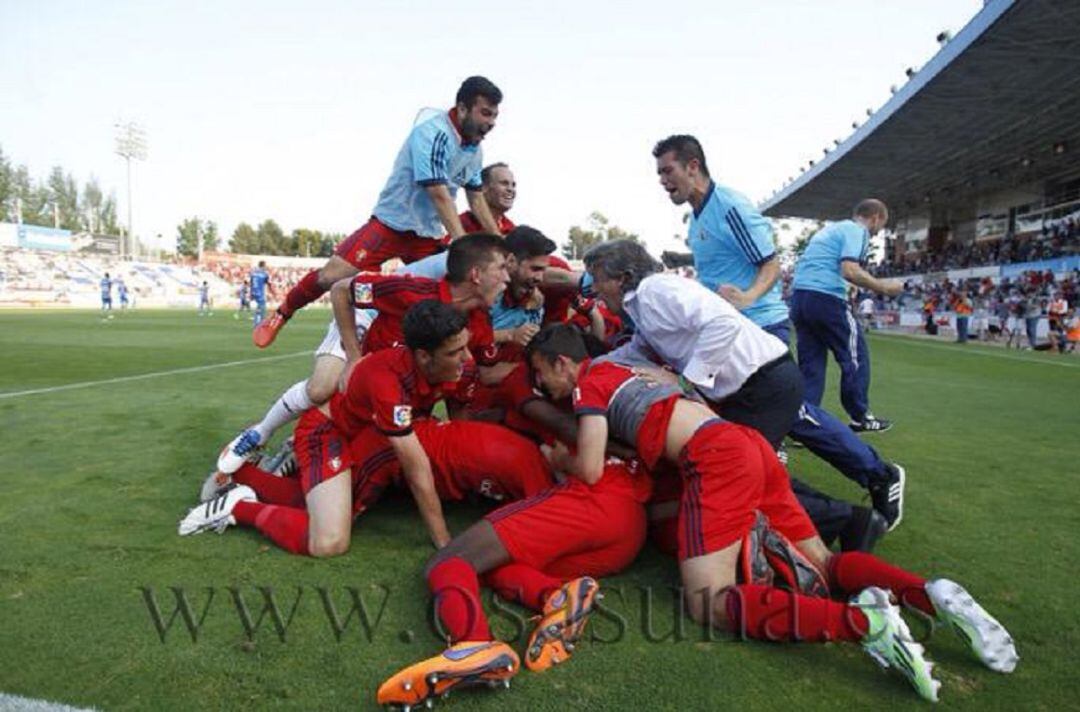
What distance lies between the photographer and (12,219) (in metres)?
74.4

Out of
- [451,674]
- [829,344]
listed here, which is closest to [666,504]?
[451,674]

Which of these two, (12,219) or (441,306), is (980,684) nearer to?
(441,306)

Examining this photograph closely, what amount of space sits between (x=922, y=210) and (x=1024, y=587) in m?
46.9

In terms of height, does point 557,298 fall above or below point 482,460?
above

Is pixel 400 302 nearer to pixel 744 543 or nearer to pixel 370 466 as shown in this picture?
pixel 370 466

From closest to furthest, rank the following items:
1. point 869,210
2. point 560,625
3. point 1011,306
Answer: point 560,625 < point 869,210 < point 1011,306

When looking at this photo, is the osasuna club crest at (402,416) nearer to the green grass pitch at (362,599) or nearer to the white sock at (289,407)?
the green grass pitch at (362,599)

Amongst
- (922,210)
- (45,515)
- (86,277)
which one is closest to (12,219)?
(86,277)

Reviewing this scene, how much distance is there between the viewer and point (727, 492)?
2.71 meters

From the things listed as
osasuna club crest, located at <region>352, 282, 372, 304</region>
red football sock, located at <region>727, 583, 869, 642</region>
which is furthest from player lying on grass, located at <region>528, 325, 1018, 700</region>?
osasuna club crest, located at <region>352, 282, 372, 304</region>

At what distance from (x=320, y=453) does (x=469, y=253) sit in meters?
1.26

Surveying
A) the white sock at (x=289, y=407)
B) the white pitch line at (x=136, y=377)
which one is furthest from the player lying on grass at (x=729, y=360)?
the white pitch line at (x=136, y=377)

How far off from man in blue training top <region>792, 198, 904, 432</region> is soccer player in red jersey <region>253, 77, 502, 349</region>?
2.74m

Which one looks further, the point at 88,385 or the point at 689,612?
the point at 88,385
